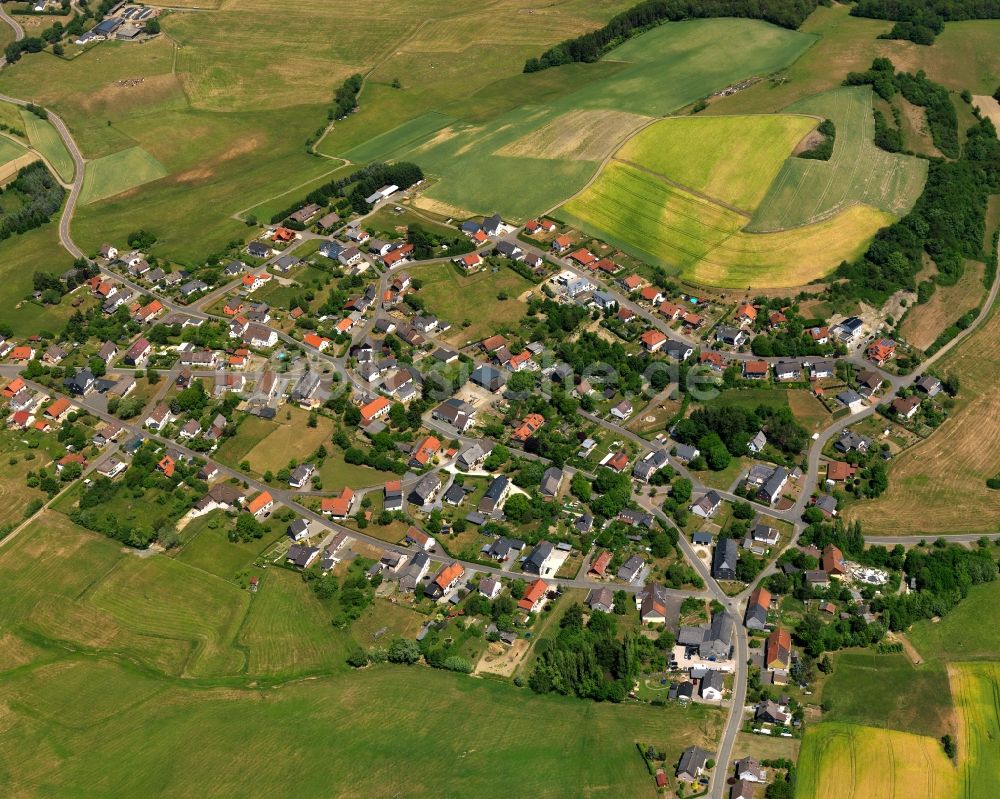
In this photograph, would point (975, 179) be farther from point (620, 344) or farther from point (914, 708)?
point (914, 708)

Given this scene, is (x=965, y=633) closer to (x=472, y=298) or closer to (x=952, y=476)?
(x=952, y=476)

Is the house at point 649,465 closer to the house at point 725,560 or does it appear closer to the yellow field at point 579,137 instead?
the house at point 725,560

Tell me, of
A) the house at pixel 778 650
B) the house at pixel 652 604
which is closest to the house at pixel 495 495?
the house at pixel 652 604

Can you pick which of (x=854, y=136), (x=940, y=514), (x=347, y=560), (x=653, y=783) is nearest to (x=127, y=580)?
→ (x=347, y=560)

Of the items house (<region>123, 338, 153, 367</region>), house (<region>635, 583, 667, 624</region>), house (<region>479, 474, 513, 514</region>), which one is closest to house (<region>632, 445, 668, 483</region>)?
house (<region>479, 474, 513, 514</region>)

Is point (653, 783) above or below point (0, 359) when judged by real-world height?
below
